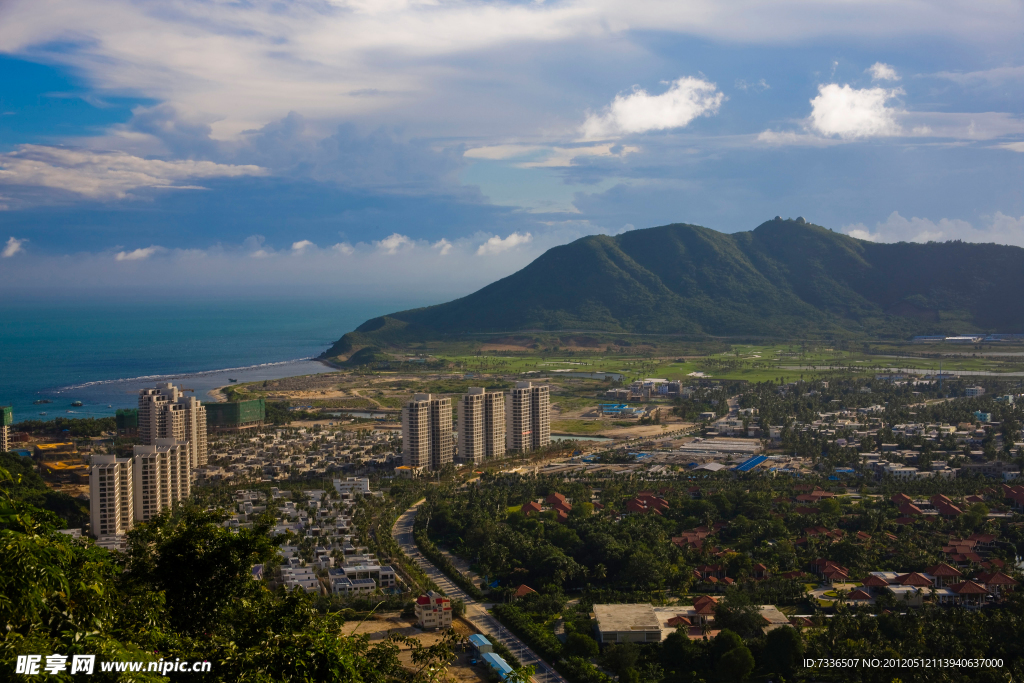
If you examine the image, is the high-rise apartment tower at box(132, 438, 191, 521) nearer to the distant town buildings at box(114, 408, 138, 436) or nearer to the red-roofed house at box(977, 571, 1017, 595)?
the distant town buildings at box(114, 408, 138, 436)

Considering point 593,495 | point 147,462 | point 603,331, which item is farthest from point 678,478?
point 603,331

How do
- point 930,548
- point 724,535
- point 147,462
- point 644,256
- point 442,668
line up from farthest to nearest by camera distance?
point 644,256, point 147,462, point 724,535, point 930,548, point 442,668

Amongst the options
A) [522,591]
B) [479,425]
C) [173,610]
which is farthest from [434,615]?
[479,425]

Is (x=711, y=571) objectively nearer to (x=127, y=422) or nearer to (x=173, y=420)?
(x=173, y=420)

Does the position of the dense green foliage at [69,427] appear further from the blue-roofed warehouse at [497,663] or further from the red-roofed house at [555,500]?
the blue-roofed warehouse at [497,663]

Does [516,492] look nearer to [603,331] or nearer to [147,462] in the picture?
[147,462]
